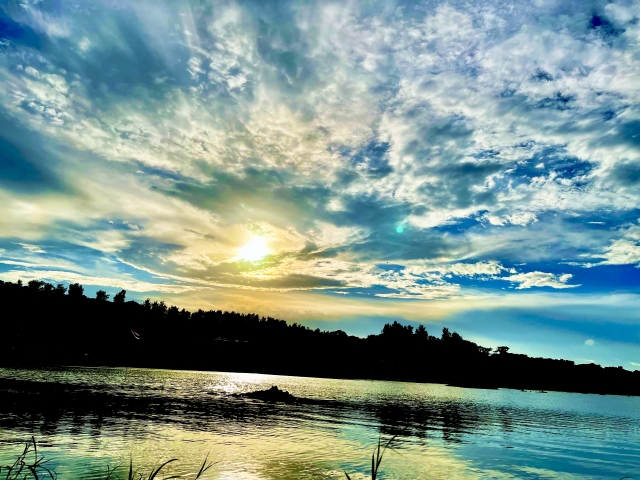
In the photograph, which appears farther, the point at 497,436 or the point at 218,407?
the point at 218,407

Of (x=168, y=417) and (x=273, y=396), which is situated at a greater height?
(x=168, y=417)

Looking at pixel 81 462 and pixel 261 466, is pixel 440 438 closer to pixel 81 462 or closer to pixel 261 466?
pixel 261 466

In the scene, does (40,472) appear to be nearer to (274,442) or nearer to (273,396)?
(274,442)

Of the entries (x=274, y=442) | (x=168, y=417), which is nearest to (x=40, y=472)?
(x=274, y=442)

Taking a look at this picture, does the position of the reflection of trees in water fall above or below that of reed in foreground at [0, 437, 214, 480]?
below

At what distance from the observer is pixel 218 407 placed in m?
67.7

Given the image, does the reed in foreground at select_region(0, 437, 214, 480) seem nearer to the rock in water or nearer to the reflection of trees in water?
the reflection of trees in water

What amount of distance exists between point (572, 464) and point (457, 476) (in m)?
18.5

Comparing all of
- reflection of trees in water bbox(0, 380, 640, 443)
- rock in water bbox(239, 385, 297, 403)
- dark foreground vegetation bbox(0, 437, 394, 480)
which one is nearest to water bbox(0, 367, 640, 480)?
reflection of trees in water bbox(0, 380, 640, 443)

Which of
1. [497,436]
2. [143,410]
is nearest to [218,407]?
[143,410]

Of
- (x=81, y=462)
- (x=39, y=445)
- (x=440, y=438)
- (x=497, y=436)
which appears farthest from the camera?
(x=497, y=436)

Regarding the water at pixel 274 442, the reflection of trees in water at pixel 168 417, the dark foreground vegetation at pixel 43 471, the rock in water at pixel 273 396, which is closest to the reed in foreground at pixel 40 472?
the dark foreground vegetation at pixel 43 471

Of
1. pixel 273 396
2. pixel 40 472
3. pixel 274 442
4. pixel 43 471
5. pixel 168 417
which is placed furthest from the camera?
pixel 273 396

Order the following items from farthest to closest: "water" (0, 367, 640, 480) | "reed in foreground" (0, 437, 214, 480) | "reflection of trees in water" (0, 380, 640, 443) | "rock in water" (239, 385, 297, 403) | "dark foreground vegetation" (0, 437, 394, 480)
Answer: "rock in water" (239, 385, 297, 403) < "reflection of trees in water" (0, 380, 640, 443) < "water" (0, 367, 640, 480) < "reed in foreground" (0, 437, 214, 480) < "dark foreground vegetation" (0, 437, 394, 480)
